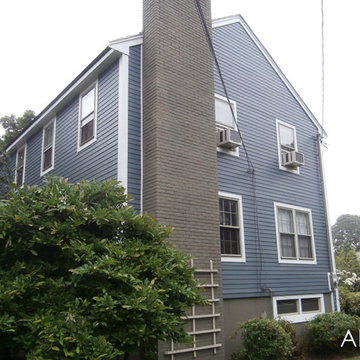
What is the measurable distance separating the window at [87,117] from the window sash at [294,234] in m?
5.91

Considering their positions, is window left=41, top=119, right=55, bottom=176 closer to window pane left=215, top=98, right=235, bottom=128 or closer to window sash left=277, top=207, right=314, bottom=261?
window pane left=215, top=98, right=235, bottom=128

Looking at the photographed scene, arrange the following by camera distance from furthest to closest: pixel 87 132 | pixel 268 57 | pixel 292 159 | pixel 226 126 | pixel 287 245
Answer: pixel 268 57 < pixel 292 159 < pixel 287 245 < pixel 226 126 < pixel 87 132

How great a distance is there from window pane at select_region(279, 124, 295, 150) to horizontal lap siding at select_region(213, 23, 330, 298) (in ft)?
0.94

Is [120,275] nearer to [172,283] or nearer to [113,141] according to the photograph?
[172,283]

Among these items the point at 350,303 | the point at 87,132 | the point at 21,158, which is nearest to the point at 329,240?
the point at 350,303

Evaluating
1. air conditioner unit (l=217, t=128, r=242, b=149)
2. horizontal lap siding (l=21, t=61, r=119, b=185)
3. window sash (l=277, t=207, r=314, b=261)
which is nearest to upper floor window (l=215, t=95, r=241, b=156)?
air conditioner unit (l=217, t=128, r=242, b=149)

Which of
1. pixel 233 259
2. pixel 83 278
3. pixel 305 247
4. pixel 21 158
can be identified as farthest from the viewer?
pixel 21 158

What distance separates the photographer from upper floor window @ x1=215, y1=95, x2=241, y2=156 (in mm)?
11102

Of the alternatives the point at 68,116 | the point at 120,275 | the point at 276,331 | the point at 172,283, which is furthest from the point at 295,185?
→ the point at 120,275

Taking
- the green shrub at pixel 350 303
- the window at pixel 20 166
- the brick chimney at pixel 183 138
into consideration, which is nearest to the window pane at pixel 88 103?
the brick chimney at pixel 183 138

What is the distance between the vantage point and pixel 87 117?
1129 centimetres

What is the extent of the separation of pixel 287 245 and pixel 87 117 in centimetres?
688

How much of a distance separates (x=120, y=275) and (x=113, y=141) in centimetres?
511

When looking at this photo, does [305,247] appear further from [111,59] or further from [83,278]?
[83,278]
